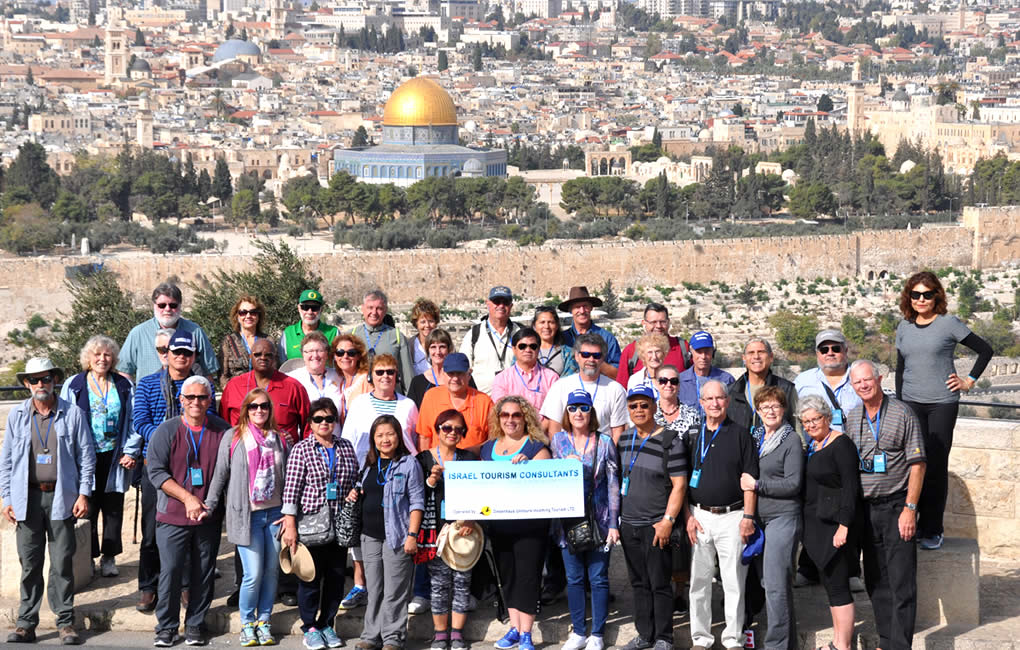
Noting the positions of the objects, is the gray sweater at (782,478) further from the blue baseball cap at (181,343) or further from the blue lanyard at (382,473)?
the blue baseball cap at (181,343)

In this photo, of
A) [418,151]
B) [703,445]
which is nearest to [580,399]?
[703,445]

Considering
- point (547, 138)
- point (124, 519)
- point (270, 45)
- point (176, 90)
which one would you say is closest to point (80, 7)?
point (270, 45)

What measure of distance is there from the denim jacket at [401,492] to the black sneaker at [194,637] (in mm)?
855

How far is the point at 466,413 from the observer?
6816 millimetres

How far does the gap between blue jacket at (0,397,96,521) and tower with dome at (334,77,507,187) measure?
4349 cm

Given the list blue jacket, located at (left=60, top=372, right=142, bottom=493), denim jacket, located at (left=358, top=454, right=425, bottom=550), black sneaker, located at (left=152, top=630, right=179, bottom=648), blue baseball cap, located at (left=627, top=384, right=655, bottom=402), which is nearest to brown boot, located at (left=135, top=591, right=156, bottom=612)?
black sneaker, located at (left=152, top=630, right=179, bottom=648)

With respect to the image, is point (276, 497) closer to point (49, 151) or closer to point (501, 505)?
point (501, 505)

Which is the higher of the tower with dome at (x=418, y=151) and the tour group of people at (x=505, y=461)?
the tower with dome at (x=418, y=151)

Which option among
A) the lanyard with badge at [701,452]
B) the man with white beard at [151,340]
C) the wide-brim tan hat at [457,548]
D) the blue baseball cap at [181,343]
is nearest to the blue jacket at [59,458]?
the blue baseball cap at [181,343]

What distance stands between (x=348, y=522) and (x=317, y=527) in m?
0.12

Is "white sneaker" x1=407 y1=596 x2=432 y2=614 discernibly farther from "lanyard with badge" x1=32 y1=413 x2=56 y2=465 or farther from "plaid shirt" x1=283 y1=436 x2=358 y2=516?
"lanyard with badge" x1=32 y1=413 x2=56 y2=465

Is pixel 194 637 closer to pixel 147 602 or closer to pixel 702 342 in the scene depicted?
→ pixel 147 602

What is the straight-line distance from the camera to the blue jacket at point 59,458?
6.73 metres

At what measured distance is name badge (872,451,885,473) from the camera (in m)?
6.39
